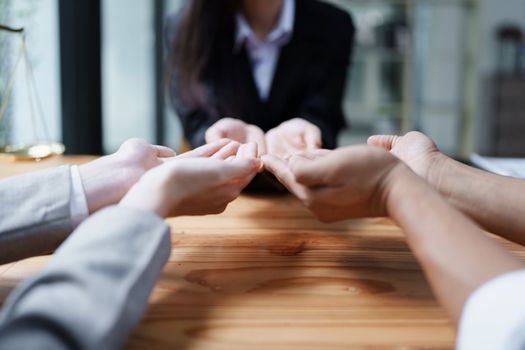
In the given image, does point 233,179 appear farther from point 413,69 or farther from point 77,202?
point 413,69

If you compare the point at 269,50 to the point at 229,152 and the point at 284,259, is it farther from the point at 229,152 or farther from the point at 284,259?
the point at 284,259

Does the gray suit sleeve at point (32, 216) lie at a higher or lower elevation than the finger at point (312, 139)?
lower

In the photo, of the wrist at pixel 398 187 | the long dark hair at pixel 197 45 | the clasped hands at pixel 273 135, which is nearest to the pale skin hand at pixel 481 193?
the wrist at pixel 398 187

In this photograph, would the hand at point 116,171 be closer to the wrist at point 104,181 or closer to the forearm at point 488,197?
the wrist at point 104,181

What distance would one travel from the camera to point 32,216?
1.68 feet

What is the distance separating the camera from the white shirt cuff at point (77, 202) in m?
0.53

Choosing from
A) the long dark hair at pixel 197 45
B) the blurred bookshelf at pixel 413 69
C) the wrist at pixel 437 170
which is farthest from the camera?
the blurred bookshelf at pixel 413 69

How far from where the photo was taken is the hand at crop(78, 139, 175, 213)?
22.5 inches

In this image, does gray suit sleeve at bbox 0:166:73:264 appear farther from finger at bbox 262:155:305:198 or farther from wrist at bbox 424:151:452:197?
wrist at bbox 424:151:452:197

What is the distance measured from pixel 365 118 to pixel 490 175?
325 cm

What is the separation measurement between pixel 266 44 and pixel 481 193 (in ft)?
3.25

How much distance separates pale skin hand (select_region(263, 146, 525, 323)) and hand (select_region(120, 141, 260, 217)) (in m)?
0.06

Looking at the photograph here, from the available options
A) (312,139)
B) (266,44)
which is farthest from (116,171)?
(266,44)

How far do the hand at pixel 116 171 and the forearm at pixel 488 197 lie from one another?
35 cm
